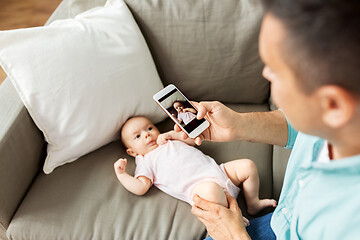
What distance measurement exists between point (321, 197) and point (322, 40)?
1.15 feet

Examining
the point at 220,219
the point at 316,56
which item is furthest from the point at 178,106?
the point at 316,56

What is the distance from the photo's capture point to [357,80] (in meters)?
0.48

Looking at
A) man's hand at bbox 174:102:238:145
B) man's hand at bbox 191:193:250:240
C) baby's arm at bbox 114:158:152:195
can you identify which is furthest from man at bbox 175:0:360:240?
baby's arm at bbox 114:158:152:195

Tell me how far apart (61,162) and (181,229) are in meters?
0.51

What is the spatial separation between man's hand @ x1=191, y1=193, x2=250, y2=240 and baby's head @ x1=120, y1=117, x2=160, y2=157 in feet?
1.19

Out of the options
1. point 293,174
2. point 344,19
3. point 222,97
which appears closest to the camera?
point 344,19

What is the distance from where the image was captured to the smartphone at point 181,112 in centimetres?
113

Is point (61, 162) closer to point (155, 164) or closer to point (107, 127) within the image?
point (107, 127)

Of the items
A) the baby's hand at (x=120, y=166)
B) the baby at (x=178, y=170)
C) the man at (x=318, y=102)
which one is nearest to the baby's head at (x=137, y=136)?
the baby at (x=178, y=170)

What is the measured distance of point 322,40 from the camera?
1.54 ft

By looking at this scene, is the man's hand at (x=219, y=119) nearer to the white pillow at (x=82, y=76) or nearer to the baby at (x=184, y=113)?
the baby at (x=184, y=113)

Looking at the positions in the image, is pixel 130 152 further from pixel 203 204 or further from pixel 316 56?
pixel 316 56

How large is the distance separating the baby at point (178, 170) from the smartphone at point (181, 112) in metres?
0.19

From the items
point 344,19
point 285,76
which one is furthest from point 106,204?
point 344,19
